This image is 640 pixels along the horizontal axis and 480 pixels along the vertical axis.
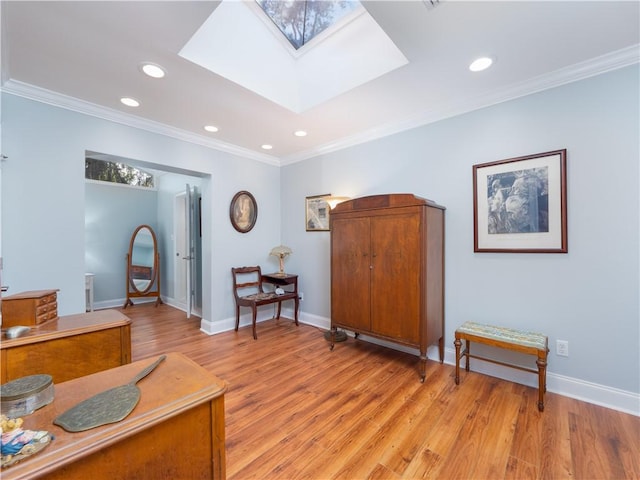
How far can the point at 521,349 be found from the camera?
2006 millimetres

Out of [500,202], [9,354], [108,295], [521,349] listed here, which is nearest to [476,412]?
[521,349]

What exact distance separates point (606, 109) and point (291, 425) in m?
3.14

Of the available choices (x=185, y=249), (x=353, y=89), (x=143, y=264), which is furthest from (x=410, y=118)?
(x=143, y=264)

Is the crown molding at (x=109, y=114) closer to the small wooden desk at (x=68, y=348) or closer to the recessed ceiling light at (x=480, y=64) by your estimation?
the small wooden desk at (x=68, y=348)

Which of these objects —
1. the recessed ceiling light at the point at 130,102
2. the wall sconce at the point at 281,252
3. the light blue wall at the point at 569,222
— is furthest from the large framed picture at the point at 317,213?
the recessed ceiling light at the point at 130,102

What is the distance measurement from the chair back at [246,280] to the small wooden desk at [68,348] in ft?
6.52

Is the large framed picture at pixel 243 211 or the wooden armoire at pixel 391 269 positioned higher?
the large framed picture at pixel 243 211

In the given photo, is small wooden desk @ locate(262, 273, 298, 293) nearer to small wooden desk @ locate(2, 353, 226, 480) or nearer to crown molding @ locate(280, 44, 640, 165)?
crown molding @ locate(280, 44, 640, 165)

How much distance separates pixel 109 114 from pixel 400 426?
3722mm

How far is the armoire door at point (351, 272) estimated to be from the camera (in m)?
2.76

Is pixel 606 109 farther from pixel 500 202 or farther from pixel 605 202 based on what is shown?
pixel 500 202

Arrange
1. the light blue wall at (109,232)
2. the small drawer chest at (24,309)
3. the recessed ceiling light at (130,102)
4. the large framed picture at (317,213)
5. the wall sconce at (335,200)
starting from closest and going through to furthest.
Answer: the small drawer chest at (24,309), the recessed ceiling light at (130,102), the wall sconce at (335,200), the large framed picture at (317,213), the light blue wall at (109,232)

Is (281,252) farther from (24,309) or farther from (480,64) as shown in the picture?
(480,64)

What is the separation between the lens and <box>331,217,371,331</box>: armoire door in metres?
2.76
